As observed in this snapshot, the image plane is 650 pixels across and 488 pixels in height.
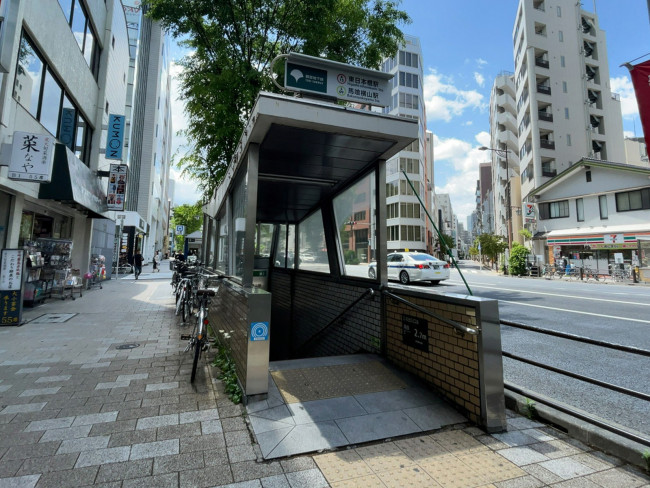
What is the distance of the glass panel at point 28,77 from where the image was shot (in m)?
7.60

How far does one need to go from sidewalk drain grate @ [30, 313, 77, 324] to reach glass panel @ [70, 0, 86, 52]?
889 cm

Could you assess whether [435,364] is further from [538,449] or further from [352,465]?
[352,465]

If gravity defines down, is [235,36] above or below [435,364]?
above

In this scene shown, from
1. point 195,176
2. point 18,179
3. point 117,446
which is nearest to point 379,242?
point 117,446

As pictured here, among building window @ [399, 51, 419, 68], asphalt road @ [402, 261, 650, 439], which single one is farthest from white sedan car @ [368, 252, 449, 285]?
building window @ [399, 51, 419, 68]

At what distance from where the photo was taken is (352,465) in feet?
7.59

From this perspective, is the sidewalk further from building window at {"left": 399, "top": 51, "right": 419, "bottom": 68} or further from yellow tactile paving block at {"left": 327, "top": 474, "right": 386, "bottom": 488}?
building window at {"left": 399, "top": 51, "right": 419, "bottom": 68}

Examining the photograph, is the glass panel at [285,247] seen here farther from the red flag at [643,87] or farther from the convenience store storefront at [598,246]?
the convenience store storefront at [598,246]

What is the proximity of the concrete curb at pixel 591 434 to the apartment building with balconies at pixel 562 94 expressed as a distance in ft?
Result: 116

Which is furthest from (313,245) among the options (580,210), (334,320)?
(580,210)

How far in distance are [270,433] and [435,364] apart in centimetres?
174

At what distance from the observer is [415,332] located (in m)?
3.67

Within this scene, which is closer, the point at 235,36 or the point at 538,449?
the point at 538,449

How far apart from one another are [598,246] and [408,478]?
2910cm
